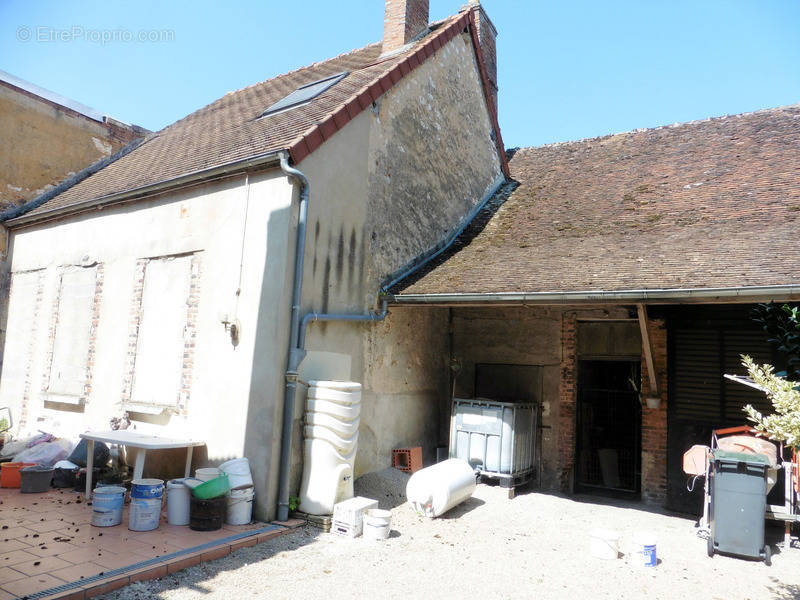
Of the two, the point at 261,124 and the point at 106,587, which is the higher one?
the point at 261,124

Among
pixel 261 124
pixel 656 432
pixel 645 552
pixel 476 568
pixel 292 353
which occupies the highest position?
pixel 261 124

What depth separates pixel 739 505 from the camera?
5.88 meters

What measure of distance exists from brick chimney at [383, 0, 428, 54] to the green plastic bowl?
347 inches

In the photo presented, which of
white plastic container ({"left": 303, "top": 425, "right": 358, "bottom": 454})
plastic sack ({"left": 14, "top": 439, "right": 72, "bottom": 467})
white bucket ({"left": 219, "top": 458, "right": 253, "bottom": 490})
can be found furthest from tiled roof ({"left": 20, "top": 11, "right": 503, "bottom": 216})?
plastic sack ({"left": 14, "top": 439, "right": 72, "bottom": 467})

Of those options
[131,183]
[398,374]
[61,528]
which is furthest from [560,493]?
[131,183]

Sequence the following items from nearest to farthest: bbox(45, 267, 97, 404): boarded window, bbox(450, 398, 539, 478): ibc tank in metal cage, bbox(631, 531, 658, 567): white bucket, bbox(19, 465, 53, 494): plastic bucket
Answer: bbox(631, 531, 658, 567): white bucket, bbox(19, 465, 53, 494): plastic bucket, bbox(450, 398, 539, 478): ibc tank in metal cage, bbox(45, 267, 97, 404): boarded window

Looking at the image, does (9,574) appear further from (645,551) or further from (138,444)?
(645,551)

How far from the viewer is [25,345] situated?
984 centimetres

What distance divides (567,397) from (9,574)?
7.44m

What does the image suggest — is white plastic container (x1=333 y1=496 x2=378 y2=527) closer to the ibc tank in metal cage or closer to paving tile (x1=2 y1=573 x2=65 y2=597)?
the ibc tank in metal cage

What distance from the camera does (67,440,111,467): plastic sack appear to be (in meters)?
7.52

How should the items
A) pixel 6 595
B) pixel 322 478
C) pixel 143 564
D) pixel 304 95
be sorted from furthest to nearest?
1. pixel 304 95
2. pixel 322 478
3. pixel 143 564
4. pixel 6 595

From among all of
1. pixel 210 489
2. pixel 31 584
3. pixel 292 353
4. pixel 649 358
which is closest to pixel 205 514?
pixel 210 489

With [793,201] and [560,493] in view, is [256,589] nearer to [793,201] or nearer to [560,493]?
[560,493]
